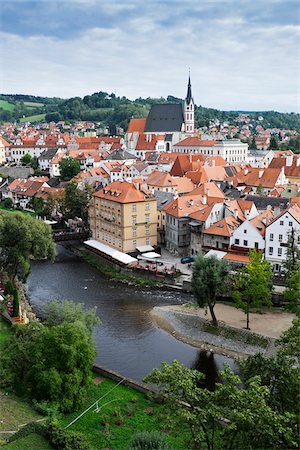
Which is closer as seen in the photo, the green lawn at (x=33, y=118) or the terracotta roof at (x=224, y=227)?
the terracotta roof at (x=224, y=227)

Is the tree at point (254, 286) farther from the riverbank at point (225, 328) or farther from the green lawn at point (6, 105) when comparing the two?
the green lawn at point (6, 105)

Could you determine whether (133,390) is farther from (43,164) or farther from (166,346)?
(43,164)

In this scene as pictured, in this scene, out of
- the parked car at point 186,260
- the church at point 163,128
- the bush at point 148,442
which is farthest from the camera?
the church at point 163,128

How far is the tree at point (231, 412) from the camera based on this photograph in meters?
8.45

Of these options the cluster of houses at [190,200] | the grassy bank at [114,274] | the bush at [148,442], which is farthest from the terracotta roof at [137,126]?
the bush at [148,442]

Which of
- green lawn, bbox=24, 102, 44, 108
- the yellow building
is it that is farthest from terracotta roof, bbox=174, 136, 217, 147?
green lawn, bbox=24, 102, 44, 108

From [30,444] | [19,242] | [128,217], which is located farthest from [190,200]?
[30,444]

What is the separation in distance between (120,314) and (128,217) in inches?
383

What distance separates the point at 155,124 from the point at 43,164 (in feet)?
75.0

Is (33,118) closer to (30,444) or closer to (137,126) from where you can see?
(137,126)

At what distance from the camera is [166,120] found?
263ft

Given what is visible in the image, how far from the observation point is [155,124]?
264ft

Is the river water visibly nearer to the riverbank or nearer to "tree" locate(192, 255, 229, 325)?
the riverbank

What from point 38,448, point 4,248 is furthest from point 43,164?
point 38,448
